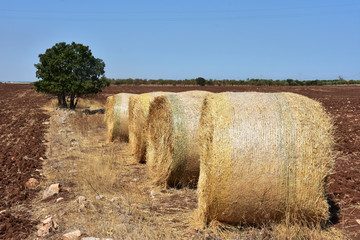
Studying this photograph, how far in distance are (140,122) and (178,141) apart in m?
3.16

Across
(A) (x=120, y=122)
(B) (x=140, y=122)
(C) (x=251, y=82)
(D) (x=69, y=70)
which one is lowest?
(A) (x=120, y=122)

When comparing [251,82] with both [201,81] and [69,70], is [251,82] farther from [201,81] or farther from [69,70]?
[69,70]

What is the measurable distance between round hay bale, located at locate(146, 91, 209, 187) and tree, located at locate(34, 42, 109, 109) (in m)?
14.8

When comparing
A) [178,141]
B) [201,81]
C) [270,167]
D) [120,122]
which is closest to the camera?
[270,167]

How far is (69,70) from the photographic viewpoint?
21.0 metres

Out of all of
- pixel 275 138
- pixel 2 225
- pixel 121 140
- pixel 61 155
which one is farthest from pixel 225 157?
pixel 121 140

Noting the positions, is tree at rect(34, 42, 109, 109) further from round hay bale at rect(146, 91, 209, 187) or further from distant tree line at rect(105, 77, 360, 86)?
distant tree line at rect(105, 77, 360, 86)

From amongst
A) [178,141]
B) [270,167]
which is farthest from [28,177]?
[270,167]

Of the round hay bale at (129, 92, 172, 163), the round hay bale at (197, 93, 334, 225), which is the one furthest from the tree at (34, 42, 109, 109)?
the round hay bale at (197, 93, 334, 225)

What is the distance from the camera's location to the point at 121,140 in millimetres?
12250

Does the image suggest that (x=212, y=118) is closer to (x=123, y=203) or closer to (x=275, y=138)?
(x=275, y=138)

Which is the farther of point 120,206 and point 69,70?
point 69,70

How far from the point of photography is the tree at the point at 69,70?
2069cm

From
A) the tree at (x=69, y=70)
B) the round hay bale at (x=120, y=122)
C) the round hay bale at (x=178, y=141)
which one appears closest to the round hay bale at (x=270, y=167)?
the round hay bale at (x=178, y=141)
